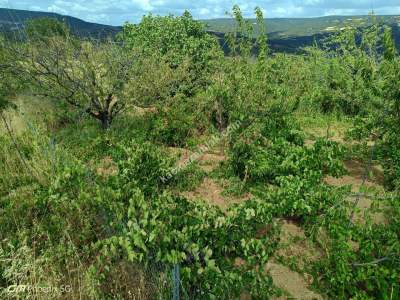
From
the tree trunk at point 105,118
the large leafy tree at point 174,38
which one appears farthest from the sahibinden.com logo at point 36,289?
the large leafy tree at point 174,38

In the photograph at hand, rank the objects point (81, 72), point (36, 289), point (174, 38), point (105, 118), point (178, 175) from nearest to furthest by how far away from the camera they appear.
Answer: point (36, 289), point (178, 175), point (81, 72), point (105, 118), point (174, 38)

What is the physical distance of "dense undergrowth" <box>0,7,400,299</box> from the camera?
10.0ft

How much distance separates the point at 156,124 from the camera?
25.3ft

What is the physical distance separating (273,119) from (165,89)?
341cm

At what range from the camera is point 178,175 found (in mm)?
5930

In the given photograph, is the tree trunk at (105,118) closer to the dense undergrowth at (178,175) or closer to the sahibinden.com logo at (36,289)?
the dense undergrowth at (178,175)

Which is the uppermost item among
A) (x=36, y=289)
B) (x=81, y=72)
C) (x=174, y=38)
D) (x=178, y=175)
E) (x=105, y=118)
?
(x=174, y=38)

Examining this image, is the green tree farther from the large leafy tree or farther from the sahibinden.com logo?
the sahibinden.com logo

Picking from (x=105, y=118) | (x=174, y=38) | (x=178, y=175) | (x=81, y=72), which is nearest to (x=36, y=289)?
(x=178, y=175)

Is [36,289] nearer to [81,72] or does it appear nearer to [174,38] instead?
[81,72]

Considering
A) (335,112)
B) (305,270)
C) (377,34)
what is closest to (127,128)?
(305,270)

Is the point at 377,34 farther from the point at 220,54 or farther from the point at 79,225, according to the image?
the point at 79,225

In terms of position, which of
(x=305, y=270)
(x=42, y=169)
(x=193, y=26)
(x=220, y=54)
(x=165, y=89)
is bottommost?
(x=305, y=270)

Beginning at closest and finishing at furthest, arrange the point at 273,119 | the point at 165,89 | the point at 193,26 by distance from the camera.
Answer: the point at 273,119 → the point at 165,89 → the point at 193,26
